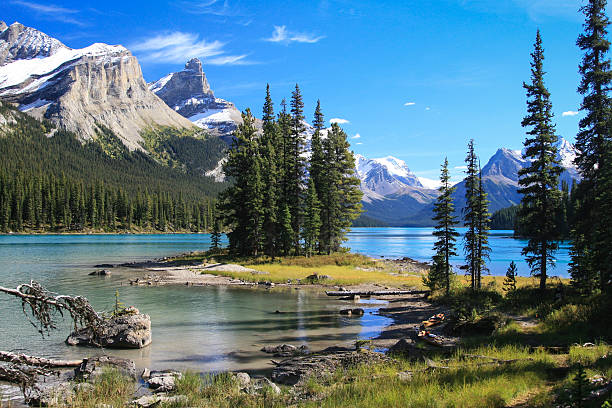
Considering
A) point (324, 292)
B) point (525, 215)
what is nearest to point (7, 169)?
point (324, 292)

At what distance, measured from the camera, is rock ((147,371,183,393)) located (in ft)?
40.4

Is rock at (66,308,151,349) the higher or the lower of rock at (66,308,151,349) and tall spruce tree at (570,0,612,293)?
the lower

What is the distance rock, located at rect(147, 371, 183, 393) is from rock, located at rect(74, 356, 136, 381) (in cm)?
87

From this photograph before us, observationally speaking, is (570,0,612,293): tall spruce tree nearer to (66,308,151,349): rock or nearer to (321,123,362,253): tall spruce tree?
(66,308,151,349): rock

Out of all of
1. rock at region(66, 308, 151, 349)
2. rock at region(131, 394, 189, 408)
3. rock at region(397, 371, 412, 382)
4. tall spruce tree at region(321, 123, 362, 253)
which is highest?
tall spruce tree at region(321, 123, 362, 253)

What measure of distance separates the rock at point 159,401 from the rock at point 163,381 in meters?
1.16

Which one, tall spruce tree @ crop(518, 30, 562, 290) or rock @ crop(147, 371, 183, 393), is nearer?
rock @ crop(147, 371, 183, 393)

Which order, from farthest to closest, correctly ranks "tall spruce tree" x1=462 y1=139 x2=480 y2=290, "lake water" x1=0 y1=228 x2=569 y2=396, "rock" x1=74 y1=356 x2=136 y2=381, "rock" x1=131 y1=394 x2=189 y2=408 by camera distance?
1. "tall spruce tree" x1=462 y1=139 x2=480 y2=290
2. "lake water" x1=0 y1=228 x2=569 y2=396
3. "rock" x1=74 y1=356 x2=136 y2=381
4. "rock" x1=131 y1=394 x2=189 y2=408

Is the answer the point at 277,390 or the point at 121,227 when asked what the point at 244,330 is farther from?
the point at 121,227

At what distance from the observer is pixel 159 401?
35.0ft

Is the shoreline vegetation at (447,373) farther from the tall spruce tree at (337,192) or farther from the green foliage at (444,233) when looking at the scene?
the tall spruce tree at (337,192)

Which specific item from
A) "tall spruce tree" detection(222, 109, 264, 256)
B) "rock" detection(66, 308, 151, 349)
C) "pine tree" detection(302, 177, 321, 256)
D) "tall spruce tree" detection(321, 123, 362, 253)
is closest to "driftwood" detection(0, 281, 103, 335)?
"rock" detection(66, 308, 151, 349)

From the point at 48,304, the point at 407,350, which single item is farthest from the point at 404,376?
the point at 48,304

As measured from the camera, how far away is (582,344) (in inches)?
570
